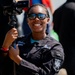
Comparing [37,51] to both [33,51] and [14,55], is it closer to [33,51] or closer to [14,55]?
[33,51]

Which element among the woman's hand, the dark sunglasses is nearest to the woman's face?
the dark sunglasses

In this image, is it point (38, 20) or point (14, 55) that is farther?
point (38, 20)

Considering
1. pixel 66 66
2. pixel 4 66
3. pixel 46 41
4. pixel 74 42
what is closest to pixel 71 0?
pixel 74 42

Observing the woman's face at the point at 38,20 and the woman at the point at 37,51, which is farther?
the woman's face at the point at 38,20

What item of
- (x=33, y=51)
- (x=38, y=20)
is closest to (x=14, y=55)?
(x=33, y=51)

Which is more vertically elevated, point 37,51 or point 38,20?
point 38,20

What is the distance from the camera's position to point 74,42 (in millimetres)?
3844

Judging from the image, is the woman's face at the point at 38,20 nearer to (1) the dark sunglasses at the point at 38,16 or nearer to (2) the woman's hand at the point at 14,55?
(1) the dark sunglasses at the point at 38,16

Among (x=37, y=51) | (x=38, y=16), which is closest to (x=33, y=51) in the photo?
(x=37, y=51)

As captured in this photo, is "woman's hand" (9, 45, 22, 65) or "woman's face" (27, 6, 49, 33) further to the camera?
"woman's face" (27, 6, 49, 33)

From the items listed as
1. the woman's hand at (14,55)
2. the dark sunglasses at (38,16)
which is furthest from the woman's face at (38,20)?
the woman's hand at (14,55)

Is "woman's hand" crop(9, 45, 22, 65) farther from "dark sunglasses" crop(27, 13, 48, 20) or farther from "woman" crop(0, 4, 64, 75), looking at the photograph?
"dark sunglasses" crop(27, 13, 48, 20)

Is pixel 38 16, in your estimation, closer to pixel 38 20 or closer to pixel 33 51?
pixel 38 20

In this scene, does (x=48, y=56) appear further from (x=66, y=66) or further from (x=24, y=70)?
(x=66, y=66)
